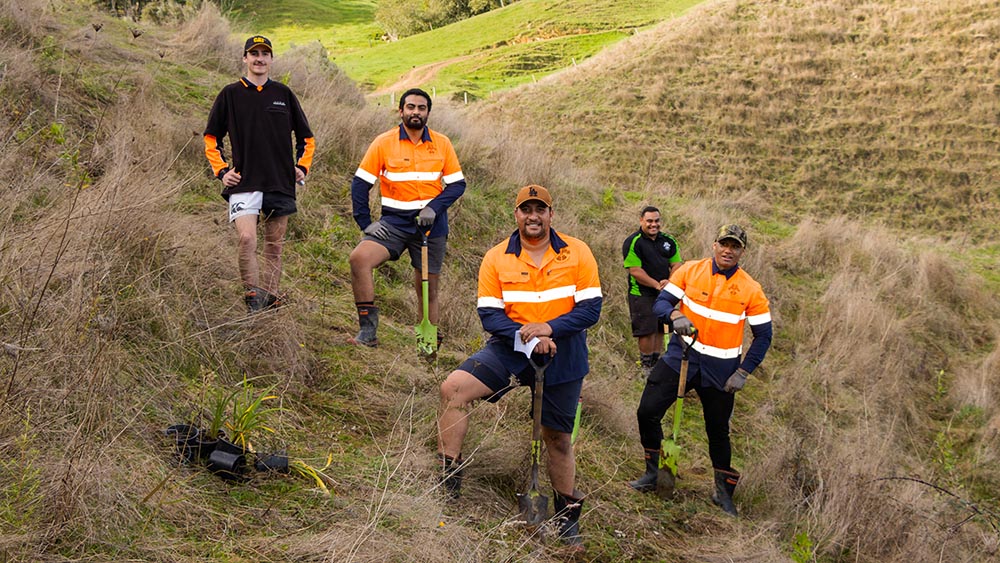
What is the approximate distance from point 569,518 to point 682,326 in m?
1.71

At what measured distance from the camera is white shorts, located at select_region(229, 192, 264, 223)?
6184 millimetres

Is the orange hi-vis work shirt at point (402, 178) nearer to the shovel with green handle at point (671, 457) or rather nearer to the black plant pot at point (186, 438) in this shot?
the shovel with green handle at point (671, 457)

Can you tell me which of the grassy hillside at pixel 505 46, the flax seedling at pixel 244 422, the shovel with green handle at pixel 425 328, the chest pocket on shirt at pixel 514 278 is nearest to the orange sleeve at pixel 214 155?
the shovel with green handle at pixel 425 328

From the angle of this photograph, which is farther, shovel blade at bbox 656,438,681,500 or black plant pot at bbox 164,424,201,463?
shovel blade at bbox 656,438,681,500

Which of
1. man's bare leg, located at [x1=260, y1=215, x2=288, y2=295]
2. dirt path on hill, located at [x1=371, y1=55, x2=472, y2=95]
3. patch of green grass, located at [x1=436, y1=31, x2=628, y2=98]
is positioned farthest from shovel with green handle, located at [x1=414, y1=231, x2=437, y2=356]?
dirt path on hill, located at [x1=371, y1=55, x2=472, y2=95]

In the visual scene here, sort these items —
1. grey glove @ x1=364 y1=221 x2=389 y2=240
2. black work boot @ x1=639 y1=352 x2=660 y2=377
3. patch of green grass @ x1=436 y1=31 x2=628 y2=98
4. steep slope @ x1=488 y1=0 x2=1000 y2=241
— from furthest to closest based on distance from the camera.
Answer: patch of green grass @ x1=436 y1=31 x2=628 y2=98
steep slope @ x1=488 y1=0 x2=1000 y2=241
black work boot @ x1=639 y1=352 x2=660 y2=377
grey glove @ x1=364 y1=221 x2=389 y2=240

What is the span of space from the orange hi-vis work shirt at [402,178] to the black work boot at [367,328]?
653mm

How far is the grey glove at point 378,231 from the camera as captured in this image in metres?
6.54

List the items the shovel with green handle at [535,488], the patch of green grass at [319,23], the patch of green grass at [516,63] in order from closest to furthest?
1. the shovel with green handle at [535,488]
2. the patch of green grass at [516,63]
3. the patch of green grass at [319,23]

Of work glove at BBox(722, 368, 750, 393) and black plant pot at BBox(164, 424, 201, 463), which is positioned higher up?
black plant pot at BBox(164, 424, 201, 463)

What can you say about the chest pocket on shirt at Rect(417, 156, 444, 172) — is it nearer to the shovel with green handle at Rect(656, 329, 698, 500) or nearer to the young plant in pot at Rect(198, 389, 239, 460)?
the shovel with green handle at Rect(656, 329, 698, 500)

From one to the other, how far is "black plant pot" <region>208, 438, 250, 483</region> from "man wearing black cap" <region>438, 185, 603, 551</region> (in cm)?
106

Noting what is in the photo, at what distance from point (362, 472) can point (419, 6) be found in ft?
186

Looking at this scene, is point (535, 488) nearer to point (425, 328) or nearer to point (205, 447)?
point (205, 447)
